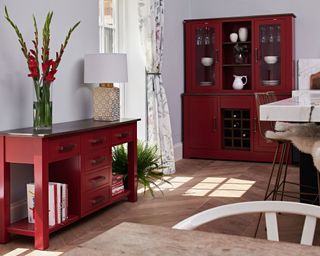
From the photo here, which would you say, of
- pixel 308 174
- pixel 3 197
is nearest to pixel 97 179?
pixel 3 197

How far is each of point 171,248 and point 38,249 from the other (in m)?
2.49

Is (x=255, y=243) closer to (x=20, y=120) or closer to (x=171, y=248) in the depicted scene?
(x=171, y=248)

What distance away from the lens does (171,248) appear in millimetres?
1030

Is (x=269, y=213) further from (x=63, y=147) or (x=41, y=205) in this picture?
(x=63, y=147)

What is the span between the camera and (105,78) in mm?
4312

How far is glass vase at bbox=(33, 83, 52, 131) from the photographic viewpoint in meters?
3.58

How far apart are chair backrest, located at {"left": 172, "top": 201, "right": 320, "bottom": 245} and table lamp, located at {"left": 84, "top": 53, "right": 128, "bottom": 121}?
314 cm

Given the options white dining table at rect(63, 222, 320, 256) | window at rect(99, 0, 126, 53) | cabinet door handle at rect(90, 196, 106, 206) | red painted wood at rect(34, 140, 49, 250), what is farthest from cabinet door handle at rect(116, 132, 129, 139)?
white dining table at rect(63, 222, 320, 256)

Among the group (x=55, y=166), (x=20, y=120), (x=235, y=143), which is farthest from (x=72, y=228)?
(x=235, y=143)

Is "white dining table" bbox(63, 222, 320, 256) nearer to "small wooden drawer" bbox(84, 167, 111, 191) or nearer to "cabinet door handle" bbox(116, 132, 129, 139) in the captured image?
"small wooden drawer" bbox(84, 167, 111, 191)

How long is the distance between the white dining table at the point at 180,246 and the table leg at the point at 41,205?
90.1 inches

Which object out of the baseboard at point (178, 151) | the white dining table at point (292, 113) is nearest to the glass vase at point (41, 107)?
A: the white dining table at point (292, 113)

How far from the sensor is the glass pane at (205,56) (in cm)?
701

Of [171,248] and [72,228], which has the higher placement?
[171,248]
